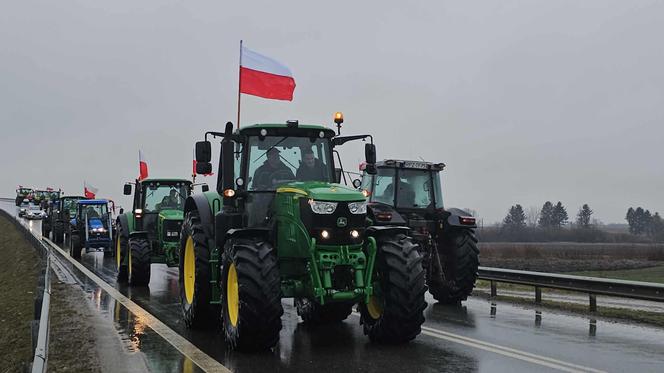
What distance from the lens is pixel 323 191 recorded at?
680 cm

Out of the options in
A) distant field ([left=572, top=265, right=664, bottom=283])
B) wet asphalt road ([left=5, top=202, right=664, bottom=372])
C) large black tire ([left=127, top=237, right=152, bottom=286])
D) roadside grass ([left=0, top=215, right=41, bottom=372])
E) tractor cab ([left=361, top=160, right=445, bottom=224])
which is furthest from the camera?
distant field ([left=572, top=265, right=664, bottom=283])

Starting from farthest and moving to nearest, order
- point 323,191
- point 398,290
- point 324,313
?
point 324,313, point 323,191, point 398,290

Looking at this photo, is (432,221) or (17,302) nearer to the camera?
(432,221)

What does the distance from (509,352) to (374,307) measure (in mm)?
1646

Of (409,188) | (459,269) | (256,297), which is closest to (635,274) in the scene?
(459,269)

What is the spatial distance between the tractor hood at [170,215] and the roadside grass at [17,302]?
11.3 feet

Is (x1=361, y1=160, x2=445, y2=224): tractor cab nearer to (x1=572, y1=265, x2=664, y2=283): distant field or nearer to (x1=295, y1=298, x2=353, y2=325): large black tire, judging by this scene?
(x1=295, y1=298, x2=353, y2=325): large black tire

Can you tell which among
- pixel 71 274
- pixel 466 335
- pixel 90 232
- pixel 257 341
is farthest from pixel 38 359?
pixel 90 232

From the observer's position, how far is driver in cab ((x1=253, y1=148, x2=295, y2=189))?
7.63 m

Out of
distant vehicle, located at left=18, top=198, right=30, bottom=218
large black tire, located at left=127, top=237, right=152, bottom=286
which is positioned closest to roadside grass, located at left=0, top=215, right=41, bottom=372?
large black tire, located at left=127, top=237, right=152, bottom=286

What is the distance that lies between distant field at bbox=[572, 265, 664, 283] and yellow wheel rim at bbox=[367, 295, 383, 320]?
75.9 feet

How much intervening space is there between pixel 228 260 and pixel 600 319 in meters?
6.25

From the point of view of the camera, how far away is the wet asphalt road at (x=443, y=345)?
19.9ft

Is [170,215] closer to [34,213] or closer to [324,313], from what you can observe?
[324,313]
